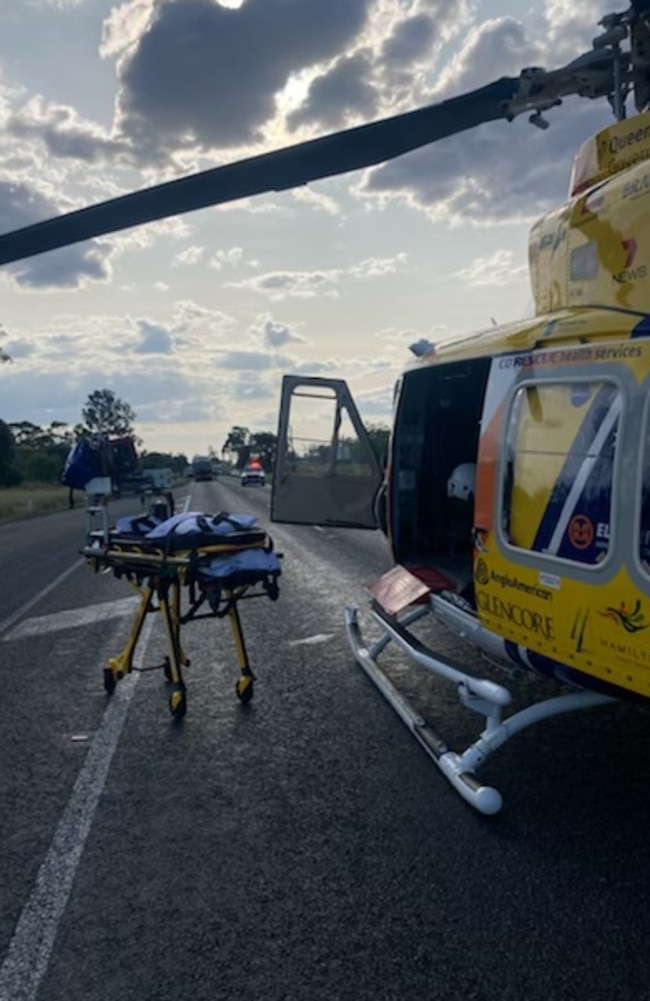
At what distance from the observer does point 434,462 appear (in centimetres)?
655

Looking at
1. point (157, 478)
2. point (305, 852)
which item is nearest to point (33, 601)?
point (157, 478)

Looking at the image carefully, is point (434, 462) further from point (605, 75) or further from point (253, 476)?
point (253, 476)

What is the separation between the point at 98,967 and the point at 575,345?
320 centimetres

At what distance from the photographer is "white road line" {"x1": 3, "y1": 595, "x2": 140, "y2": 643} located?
8.92 meters

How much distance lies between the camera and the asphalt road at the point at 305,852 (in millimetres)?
2879

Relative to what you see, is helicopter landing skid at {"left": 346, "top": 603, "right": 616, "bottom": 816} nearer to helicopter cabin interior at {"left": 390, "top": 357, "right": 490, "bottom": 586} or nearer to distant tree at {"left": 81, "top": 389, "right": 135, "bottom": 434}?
helicopter cabin interior at {"left": 390, "top": 357, "right": 490, "bottom": 586}

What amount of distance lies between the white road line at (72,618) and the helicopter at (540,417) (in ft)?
14.4

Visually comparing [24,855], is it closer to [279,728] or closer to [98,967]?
[98,967]

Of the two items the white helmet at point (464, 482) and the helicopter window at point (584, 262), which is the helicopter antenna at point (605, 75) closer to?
the helicopter window at point (584, 262)

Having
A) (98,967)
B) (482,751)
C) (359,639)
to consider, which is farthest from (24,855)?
(359,639)

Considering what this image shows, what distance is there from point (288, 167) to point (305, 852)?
3834mm

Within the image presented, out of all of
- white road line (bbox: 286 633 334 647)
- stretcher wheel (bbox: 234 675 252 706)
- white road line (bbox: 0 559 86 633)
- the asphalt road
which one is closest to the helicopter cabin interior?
the asphalt road

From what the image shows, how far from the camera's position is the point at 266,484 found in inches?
2881

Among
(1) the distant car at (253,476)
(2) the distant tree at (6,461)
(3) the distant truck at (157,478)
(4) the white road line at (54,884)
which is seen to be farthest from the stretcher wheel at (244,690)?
(2) the distant tree at (6,461)
